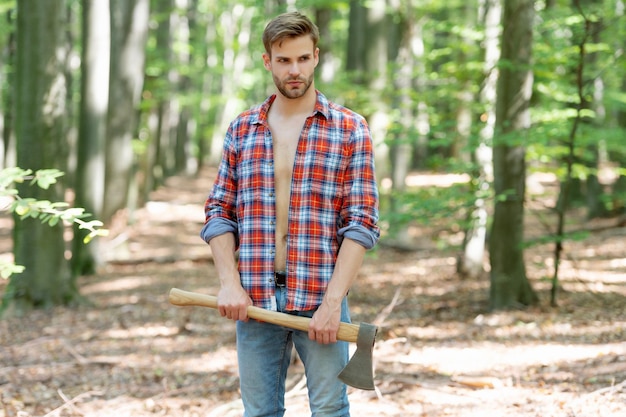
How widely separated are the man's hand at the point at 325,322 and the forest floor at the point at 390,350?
220cm

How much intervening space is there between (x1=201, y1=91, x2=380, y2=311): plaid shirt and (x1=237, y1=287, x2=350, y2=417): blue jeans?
122 mm

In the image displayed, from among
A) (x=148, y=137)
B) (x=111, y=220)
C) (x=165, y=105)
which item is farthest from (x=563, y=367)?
(x=165, y=105)

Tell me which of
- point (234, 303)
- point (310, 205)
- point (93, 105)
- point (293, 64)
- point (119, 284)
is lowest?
point (119, 284)

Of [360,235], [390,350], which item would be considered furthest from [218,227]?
[390,350]

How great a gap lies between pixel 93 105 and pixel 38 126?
9.06 feet

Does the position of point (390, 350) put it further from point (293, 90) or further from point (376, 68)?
point (376, 68)

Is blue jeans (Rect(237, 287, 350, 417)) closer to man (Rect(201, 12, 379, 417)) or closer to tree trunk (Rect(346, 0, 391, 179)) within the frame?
man (Rect(201, 12, 379, 417))

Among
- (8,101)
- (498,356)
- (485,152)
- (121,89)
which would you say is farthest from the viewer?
(8,101)

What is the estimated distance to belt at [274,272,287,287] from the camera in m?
3.03

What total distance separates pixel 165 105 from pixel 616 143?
1587 centimetres

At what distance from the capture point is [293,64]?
2957mm

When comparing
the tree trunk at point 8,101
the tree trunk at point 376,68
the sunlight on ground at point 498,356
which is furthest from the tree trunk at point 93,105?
the sunlight on ground at point 498,356

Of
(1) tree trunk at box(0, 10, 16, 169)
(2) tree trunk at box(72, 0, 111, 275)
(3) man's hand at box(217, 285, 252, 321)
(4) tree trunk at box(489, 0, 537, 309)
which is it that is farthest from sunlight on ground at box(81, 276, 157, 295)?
(3) man's hand at box(217, 285, 252, 321)

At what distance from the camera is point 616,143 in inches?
452
